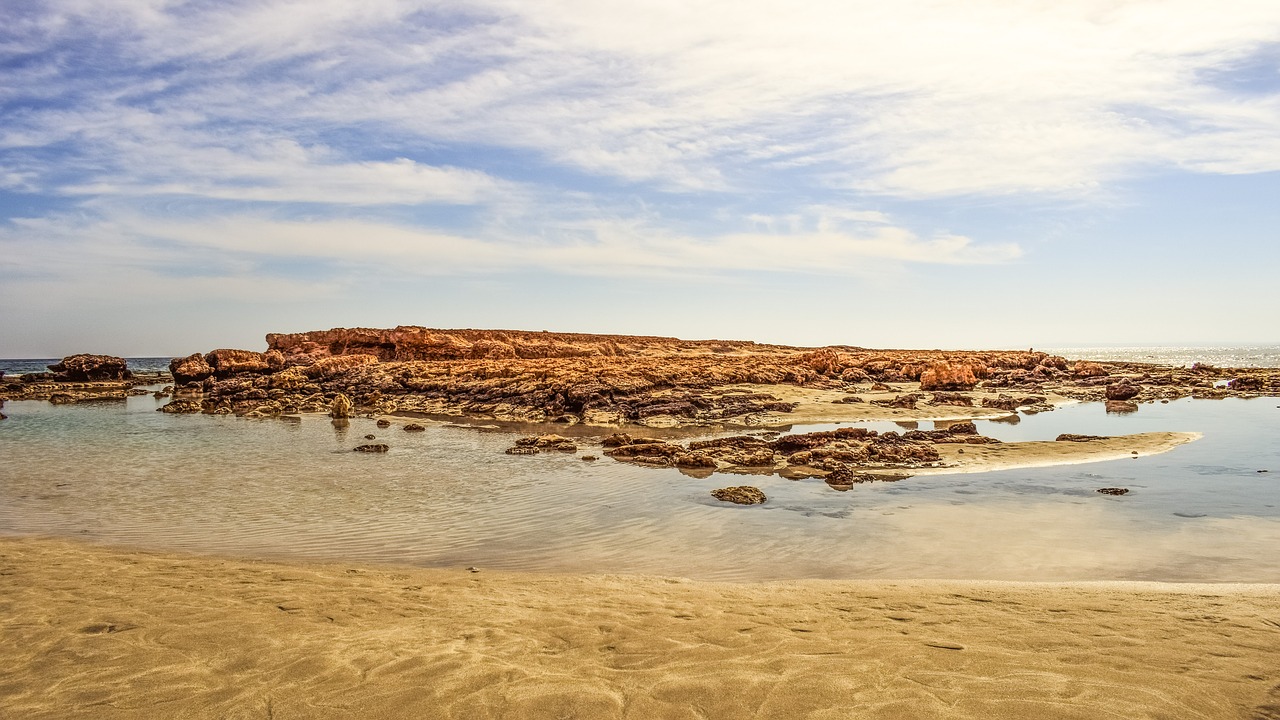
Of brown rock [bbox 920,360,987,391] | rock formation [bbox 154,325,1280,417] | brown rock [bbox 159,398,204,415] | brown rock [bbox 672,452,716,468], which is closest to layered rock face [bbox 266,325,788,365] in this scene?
rock formation [bbox 154,325,1280,417]

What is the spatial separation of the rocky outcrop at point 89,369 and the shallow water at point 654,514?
48352 millimetres

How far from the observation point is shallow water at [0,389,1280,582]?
9.73 m

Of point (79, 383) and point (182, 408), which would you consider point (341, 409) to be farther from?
point (79, 383)

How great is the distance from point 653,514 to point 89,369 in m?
67.6

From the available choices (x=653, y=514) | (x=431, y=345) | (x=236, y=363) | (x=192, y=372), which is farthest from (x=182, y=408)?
(x=653, y=514)

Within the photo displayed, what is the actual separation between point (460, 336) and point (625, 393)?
113ft

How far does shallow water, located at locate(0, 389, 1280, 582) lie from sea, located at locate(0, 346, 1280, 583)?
49 millimetres

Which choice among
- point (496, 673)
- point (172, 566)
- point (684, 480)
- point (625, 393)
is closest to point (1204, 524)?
point (684, 480)

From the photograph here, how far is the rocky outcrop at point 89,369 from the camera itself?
2341 inches

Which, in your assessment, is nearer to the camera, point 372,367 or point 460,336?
point 372,367

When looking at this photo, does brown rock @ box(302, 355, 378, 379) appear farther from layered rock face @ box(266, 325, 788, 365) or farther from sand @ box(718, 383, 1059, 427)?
sand @ box(718, 383, 1059, 427)

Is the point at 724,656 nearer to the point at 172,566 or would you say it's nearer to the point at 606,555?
the point at 606,555

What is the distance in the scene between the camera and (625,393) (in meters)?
29.0

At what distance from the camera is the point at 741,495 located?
13.4 m
